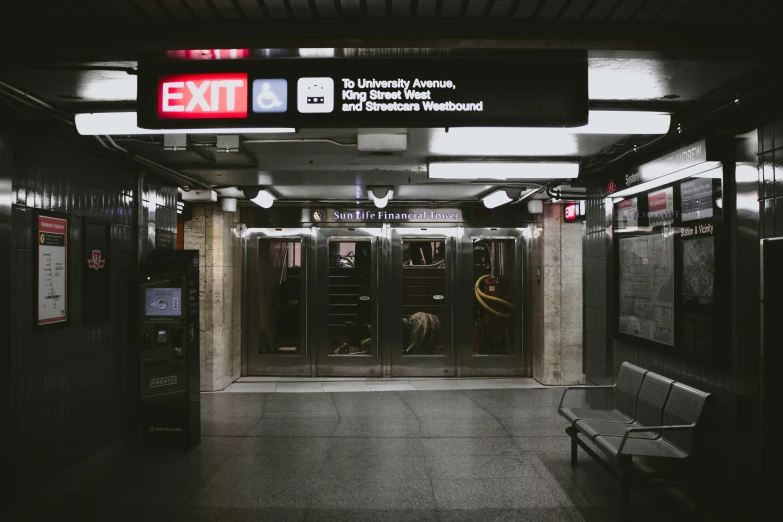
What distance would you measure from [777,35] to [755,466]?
254 centimetres

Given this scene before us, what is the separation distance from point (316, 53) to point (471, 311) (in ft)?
22.5

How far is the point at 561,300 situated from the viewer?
8859 mm

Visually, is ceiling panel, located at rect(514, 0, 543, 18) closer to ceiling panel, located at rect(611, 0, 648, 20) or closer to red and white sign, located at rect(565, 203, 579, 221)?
ceiling panel, located at rect(611, 0, 648, 20)

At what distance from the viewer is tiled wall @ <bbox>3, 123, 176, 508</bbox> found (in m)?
3.94

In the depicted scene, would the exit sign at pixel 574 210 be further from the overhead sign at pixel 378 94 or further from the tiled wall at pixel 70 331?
the tiled wall at pixel 70 331

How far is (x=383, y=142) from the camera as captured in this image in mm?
4609

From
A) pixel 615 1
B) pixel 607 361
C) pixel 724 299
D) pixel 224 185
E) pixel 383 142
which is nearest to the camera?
pixel 615 1

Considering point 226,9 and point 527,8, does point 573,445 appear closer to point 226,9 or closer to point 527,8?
point 527,8

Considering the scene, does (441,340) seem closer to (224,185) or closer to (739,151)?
(224,185)

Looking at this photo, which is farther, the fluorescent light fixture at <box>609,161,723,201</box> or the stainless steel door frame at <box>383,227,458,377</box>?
the stainless steel door frame at <box>383,227,458,377</box>

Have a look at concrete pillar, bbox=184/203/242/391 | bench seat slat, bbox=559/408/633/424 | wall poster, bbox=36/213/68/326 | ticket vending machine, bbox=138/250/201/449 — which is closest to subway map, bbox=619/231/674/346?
bench seat slat, bbox=559/408/633/424

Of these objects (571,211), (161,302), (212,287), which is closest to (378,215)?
(212,287)

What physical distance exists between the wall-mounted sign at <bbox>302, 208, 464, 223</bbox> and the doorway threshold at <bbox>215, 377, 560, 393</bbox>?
264 cm

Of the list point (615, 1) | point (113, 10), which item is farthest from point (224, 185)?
point (615, 1)
